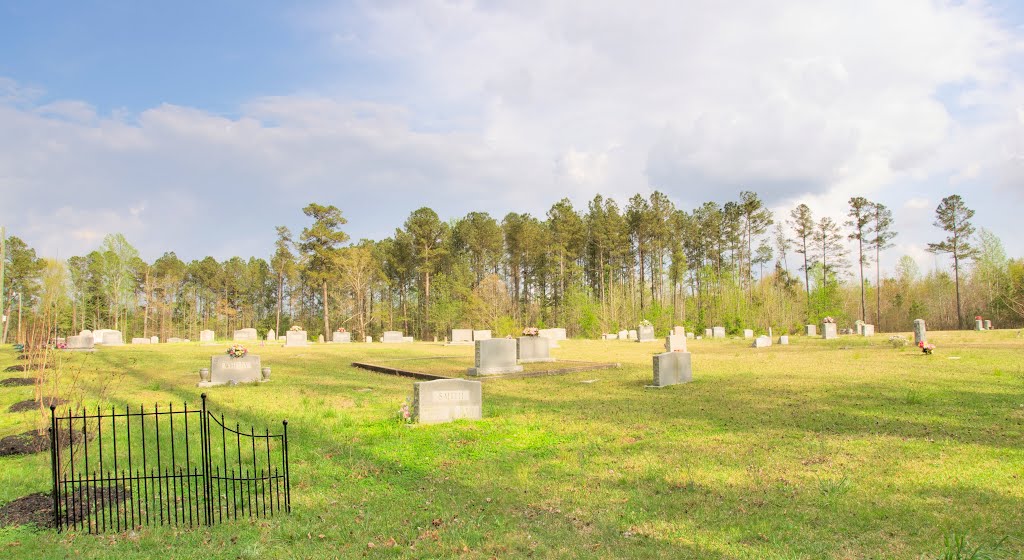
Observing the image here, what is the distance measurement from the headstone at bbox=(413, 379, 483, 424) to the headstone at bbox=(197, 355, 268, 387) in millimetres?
7283

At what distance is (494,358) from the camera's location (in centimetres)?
1677

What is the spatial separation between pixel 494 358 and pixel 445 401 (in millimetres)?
7390

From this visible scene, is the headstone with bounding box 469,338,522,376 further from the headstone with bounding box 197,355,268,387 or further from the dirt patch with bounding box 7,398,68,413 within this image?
the dirt patch with bounding box 7,398,68,413

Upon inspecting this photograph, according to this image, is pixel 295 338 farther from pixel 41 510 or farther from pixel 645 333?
pixel 41 510

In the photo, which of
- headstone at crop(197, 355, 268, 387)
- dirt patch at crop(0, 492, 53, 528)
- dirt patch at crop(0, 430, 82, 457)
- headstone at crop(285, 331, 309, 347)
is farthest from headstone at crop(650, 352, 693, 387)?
headstone at crop(285, 331, 309, 347)

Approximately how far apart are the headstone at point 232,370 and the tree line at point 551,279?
3426 cm

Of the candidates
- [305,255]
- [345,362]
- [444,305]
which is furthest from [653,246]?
[345,362]

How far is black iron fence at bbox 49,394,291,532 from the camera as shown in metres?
4.92

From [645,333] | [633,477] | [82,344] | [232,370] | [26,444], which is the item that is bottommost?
[645,333]

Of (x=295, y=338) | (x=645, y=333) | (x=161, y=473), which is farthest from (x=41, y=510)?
(x=645, y=333)

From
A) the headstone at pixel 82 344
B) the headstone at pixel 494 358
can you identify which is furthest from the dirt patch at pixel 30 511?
the headstone at pixel 82 344

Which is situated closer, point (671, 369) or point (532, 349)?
point (671, 369)

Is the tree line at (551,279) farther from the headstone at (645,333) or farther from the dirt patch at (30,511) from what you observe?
the dirt patch at (30,511)

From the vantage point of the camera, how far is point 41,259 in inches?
2034
